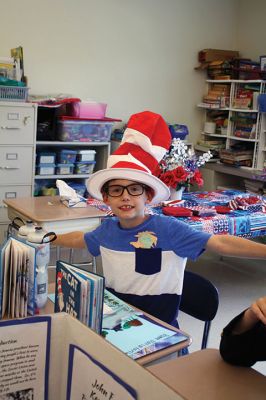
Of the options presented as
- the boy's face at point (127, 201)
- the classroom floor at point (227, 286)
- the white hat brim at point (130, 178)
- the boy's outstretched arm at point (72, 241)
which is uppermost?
the white hat brim at point (130, 178)

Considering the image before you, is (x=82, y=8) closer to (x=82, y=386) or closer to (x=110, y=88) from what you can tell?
(x=110, y=88)

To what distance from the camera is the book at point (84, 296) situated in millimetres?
1238

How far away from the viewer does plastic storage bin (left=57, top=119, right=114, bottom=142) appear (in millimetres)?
4434

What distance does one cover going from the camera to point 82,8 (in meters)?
4.75

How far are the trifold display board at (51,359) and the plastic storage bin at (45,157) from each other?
3606mm

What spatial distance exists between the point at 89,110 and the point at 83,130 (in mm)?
197

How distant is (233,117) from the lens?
17.5ft

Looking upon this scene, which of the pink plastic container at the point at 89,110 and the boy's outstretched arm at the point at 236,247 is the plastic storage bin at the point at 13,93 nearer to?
Result: the pink plastic container at the point at 89,110

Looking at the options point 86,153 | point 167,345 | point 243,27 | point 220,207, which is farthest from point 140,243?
point 243,27

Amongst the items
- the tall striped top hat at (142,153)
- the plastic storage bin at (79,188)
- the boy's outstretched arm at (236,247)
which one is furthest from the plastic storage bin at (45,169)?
the boy's outstretched arm at (236,247)

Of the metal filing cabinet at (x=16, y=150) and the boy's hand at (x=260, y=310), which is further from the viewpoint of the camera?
the metal filing cabinet at (x=16, y=150)

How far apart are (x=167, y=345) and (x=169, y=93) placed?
451cm

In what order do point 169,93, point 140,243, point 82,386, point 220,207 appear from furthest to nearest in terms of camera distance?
1. point 169,93
2. point 220,207
3. point 140,243
4. point 82,386

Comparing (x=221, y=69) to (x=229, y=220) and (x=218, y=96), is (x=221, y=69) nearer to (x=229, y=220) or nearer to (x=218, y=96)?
(x=218, y=96)
